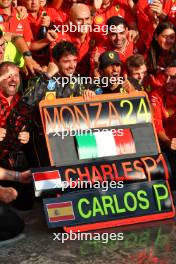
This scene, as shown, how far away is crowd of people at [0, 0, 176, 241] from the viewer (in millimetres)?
6074

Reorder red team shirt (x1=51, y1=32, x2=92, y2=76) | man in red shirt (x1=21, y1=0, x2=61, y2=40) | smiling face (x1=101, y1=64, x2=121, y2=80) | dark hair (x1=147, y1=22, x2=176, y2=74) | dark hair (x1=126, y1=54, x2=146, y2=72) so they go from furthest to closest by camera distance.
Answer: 1. man in red shirt (x1=21, y1=0, x2=61, y2=40)
2. red team shirt (x1=51, y1=32, x2=92, y2=76)
3. dark hair (x1=147, y1=22, x2=176, y2=74)
4. dark hair (x1=126, y1=54, x2=146, y2=72)
5. smiling face (x1=101, y1=64, x2=121, y2=80)

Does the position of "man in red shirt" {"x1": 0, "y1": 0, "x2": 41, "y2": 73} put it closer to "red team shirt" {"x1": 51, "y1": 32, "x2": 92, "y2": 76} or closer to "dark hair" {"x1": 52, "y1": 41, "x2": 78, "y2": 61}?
"red team shirt" {"x1": 51, "y1": 32, "x2": 92, "y2": 76}

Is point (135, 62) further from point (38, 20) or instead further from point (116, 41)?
point (38, 20)

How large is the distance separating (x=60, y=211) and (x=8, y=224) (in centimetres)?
44

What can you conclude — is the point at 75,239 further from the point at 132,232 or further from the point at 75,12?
the point at 75,12

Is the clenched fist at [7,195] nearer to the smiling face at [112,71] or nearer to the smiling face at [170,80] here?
the smiling face at [112,71]

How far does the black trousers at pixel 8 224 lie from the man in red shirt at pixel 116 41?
269 centimetres

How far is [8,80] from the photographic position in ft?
20.3

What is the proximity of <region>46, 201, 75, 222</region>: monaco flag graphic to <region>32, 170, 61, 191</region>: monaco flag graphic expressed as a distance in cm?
16

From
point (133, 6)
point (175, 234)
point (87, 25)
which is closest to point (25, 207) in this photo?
point (175, 234)

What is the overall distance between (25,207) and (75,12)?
8.68ft

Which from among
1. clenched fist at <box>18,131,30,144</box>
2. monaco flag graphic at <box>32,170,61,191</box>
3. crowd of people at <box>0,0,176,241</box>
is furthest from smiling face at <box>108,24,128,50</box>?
monaco flag graphic at <box>32,170,61,191</box>

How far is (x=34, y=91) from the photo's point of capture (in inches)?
245

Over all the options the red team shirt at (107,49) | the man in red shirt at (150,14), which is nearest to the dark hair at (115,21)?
the red team shirt at (107,49)
